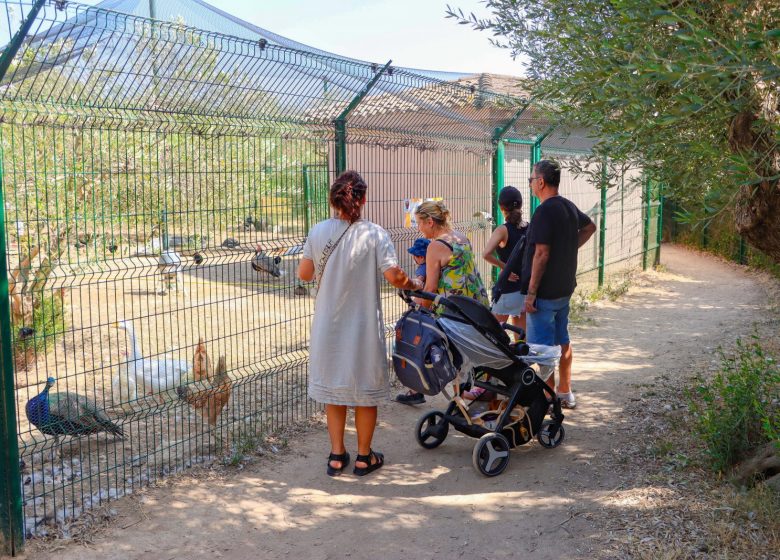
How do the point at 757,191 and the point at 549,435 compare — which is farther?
the point at 549,435

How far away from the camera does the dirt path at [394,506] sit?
163 inches

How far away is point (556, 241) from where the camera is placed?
5828 mm

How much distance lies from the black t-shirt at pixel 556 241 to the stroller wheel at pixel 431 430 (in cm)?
125

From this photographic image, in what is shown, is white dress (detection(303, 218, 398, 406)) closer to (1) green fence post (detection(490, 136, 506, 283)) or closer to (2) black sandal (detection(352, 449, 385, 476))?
(2) black sandal (detection(352, 449, 385, 476))

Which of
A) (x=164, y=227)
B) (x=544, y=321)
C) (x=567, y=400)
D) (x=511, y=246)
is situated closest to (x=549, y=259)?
(x=544, y=321)

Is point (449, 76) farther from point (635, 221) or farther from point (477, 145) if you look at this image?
point (635, 221)

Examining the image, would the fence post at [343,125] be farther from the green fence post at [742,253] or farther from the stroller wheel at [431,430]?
the green fence post at [742,253]

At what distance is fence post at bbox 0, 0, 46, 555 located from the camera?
385 centimetres

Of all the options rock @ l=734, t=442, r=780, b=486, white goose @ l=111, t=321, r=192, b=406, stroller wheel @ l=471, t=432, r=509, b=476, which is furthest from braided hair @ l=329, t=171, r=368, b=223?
rock @ l=734, t=442, r=780, b=486

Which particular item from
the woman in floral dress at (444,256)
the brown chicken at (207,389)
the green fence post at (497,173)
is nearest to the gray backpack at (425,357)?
the woman in floral dress at (444,256)

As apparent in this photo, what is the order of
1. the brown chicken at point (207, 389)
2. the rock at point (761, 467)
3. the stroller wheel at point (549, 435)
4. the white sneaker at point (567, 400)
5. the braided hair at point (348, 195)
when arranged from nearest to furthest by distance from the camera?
the rock at point (761, 467) → the braided hair at point (348, 195) → the brown chicken at point (207, 389) → the stroller wheel at point (549, 435) → the white sneaker at point (567, 400)

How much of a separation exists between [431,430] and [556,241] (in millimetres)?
1740

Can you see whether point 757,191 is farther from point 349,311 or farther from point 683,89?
point 349,311

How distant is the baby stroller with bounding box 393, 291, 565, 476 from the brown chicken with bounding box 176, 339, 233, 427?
1.34m
